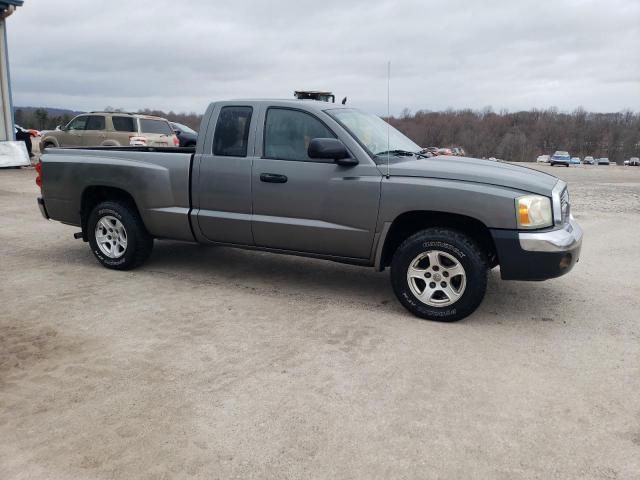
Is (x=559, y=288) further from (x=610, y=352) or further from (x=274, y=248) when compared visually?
(x=274, y=248)

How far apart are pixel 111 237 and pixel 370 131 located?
9.96 feet

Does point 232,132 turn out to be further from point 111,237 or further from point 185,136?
point 185,136

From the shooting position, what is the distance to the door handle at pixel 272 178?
4.99m

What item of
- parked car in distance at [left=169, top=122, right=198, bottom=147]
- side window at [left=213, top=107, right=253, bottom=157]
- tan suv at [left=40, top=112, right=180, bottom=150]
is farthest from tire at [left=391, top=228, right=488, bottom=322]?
tan suv at [left=40, top=112, right=180, bottom=150]

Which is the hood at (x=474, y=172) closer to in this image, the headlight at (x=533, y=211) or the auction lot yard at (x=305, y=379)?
the headlight at (x=533, y=211)

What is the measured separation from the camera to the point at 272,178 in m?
5.04

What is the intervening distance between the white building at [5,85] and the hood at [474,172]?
16571mm

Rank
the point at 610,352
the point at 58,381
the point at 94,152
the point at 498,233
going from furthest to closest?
the point at 94,152, the point at 498,233, the point at 610,352, the point at 58,381

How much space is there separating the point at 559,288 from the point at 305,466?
3915 mm

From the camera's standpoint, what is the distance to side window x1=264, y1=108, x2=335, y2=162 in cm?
498

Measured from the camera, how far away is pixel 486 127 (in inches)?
3976

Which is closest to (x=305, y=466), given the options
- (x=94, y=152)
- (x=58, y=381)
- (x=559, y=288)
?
(x=58, y=381)

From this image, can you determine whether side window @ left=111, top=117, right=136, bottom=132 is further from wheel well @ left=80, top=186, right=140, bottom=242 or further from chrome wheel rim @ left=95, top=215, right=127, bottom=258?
chrome wheel rim @ left=95, top=215, right=127, bottom=258

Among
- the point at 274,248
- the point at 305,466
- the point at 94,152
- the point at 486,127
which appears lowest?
the point at 305,466
